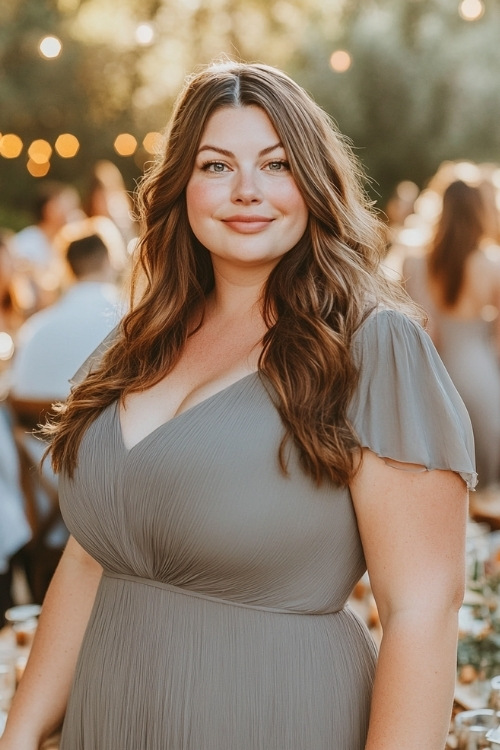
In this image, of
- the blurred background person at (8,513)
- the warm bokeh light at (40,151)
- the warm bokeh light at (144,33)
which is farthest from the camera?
the warm bokeh light at (40,151)

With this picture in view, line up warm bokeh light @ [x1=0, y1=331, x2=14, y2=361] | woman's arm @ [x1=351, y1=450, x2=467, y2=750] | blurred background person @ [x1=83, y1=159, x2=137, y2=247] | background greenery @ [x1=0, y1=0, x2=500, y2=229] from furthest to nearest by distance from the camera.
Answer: background greenery @ [x1=0, y1=0, x2=500, y2=229], blurred background person @ [x1=83, y1=159, x2=137, y2=247], warm bokeh light @ [x1=0, y1=331, x2=14, y2=361], woman's arm @ [x1=351, y1=450, x2=467, y2=750]

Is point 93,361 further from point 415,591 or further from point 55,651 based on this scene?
point 415,591

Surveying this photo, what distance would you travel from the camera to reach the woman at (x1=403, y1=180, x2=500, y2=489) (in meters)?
5.51

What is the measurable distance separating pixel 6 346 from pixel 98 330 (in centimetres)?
158

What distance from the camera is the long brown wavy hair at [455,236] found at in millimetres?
5457

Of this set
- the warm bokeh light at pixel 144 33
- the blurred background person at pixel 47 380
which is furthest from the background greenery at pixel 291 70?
the blurred background person at pixel 47 380

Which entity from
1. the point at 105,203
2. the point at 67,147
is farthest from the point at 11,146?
the point at 105,203

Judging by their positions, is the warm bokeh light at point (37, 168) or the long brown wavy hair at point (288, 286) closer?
the long brown wavy hair at point (288, 286)

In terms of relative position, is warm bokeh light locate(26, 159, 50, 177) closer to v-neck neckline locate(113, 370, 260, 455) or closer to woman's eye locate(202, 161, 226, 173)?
woman's eye locate(202, 161, 226, 173)

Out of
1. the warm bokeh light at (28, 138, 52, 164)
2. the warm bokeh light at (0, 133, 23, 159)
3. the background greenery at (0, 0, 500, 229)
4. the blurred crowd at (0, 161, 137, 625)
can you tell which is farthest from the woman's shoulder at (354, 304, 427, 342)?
the background greenery at (0, 0, 500, 229)

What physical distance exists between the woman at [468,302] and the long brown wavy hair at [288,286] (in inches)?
145

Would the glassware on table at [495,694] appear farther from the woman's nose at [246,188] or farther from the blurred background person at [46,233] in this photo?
the blurred background person at [46,233]

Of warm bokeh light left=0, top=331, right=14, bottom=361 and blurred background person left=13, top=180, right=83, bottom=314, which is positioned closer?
warm bokeh light left=0, top=331, right=14, bottom=361

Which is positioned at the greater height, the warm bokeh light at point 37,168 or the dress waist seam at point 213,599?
the warm bokeh light at point 37,168
